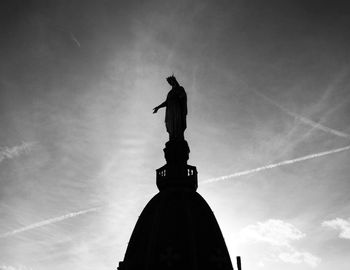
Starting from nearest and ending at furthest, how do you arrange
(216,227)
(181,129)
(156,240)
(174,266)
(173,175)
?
(174,266)
(156,240)
(216,227)
(173,175)
(181,129)

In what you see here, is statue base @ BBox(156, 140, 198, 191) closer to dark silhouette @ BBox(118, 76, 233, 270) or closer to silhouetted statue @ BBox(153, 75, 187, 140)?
dark silhouette @ BBox(118, 76, 233, 270)

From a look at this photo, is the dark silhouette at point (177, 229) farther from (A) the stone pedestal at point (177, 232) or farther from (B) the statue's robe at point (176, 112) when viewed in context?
(B) the statue's robe at point (176, 112)

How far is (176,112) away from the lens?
36.3m

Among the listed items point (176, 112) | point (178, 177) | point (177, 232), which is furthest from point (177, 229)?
point (176, 112)

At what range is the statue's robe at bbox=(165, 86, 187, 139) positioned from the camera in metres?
35.5

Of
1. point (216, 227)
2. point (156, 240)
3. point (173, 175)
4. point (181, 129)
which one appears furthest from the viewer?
point (181, 129)

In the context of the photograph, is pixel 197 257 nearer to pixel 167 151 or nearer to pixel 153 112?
pixel 167 151

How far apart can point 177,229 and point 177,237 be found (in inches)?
24.6

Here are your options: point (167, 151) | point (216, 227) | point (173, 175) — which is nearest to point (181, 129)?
point (167, 151)

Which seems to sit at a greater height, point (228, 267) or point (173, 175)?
point (173, 175)

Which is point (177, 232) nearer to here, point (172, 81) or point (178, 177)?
point (178, 177)

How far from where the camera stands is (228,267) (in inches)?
1057

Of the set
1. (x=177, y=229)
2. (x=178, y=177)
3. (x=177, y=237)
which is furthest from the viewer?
(x=178, y=177)

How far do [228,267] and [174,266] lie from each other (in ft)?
12.6
